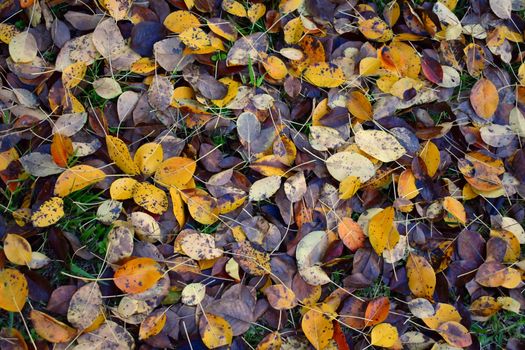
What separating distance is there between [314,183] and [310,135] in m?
0.13

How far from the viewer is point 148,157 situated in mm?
1436

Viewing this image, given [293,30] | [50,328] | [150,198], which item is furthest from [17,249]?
[293,30]

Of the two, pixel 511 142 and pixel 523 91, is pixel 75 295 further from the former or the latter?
pixel 523 91

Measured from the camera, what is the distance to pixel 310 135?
1497 millimetres

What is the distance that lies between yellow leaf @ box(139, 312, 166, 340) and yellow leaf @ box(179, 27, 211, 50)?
0.72 meters

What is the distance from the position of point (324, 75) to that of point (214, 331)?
2.46ft

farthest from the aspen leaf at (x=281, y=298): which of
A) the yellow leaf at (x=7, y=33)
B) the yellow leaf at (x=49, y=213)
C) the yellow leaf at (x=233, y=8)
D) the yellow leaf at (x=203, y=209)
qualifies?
the yellow leaf at (x=7, y=33)

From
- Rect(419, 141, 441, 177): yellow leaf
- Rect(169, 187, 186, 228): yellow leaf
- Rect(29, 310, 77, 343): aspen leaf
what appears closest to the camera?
Rect(29, 310, 77, 343): aspen leaf

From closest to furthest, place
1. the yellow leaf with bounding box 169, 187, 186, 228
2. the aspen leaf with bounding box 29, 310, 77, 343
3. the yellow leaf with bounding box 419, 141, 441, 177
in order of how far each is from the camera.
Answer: the aspen leaf with bounding box 29, 310, 77, 343 → the yellow leaf with bounding box 169, 187, 186, 228 → the yellow leaf with bounding box 419, 141, 441, 177

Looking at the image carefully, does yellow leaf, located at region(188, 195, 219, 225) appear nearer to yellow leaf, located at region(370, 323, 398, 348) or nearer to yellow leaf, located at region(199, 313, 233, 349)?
yellow leaf, located at region(199, 313, 233, 349)

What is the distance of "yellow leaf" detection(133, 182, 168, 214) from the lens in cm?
140

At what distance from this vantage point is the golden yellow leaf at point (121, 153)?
1.42m

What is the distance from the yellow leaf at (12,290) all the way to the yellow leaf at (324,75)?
3.01 ft

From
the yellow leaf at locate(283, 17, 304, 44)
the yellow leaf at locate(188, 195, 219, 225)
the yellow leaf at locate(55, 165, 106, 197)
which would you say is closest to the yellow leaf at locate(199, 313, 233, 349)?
the yellow leaf at locate(188, 195, 219, 225)
